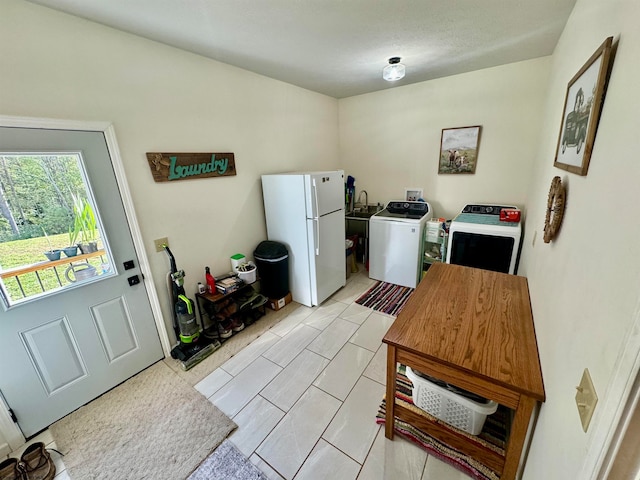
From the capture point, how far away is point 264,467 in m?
1.50

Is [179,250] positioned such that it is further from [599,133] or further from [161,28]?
[599,133]

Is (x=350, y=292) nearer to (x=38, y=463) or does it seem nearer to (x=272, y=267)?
(x=272, y=267)

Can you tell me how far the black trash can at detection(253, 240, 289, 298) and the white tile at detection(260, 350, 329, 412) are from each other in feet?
2.80

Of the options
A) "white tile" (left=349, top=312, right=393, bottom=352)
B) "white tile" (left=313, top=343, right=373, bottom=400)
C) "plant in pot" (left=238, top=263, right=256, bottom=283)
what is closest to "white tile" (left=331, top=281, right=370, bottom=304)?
"white tile" (left=349, top=312, right=393, bottom=352)

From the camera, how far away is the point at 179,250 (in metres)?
2.33

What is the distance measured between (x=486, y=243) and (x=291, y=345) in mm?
2229

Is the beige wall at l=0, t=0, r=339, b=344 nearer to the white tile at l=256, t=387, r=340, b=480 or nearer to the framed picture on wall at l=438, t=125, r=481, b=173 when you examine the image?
the white tile at l=256, t=387, r=340, b=480

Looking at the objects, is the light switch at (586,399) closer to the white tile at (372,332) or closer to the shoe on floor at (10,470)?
the white tile at (372,332)

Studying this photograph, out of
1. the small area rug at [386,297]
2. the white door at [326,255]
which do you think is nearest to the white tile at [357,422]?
the small area rug at [386,297]

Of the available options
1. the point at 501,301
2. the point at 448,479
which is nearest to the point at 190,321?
the point at 448,479

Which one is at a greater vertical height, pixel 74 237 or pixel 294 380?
pixel 74 237

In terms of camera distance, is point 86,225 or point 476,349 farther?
point 86,225

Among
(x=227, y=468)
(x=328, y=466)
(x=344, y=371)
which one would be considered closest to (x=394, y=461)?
(x=328, y=466)

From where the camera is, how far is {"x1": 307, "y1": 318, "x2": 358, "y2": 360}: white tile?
237 cm
